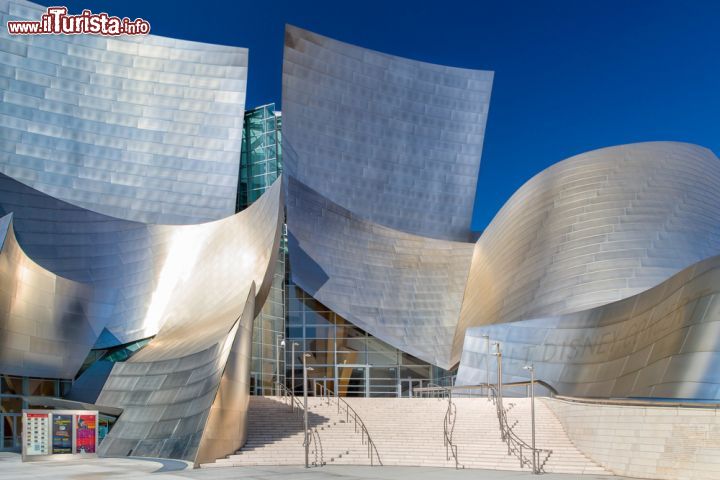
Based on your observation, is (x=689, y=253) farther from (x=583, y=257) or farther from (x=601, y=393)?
(x=601, y=393)

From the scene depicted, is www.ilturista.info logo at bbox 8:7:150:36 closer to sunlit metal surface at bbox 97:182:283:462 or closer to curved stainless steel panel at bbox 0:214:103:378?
sunlit metal surface at bbox 97:182:283:462

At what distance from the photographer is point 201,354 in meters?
21.3

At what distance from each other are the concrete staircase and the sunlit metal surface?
1.24 metres

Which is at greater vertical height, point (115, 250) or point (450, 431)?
point (115, 250)

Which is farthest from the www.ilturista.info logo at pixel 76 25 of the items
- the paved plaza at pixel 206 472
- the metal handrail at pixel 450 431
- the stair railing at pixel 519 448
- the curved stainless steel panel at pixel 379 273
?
the stair railing at pixel 519 448

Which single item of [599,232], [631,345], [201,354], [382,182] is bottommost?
[201,354]

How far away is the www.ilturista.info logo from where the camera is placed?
118ft

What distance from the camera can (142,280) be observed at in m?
30.3

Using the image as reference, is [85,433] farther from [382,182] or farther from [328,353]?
[382,182]

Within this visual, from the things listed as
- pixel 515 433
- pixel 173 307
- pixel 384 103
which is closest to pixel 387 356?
pixel 173 307

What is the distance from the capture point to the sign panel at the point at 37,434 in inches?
762

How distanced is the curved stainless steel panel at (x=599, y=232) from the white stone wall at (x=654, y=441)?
8.46m

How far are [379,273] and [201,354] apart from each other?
1487cm

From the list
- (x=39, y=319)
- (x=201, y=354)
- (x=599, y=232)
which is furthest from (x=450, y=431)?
(x=39, y=319)
